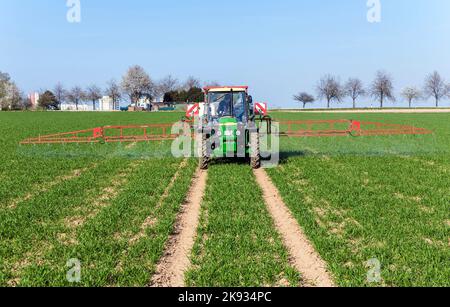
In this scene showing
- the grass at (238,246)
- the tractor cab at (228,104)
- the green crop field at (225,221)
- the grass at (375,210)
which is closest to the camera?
the grass at (238,246)

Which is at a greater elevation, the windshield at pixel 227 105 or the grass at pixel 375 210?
the windshield at pixel 227 105

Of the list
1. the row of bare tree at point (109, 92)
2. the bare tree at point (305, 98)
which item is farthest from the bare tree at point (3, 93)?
the bare tree at point (305, 98)

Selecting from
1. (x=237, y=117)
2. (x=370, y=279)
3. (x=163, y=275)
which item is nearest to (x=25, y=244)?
(x=163, y=275)

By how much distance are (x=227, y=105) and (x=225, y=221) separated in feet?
23.4

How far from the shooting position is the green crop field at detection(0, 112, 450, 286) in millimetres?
5164

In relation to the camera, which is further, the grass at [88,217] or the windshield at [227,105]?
the windshield at [227,105]

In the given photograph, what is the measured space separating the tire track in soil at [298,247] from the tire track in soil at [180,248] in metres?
1.45

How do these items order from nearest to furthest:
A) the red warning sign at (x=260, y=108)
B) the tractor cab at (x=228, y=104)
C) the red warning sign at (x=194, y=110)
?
the tractor cab at (x=228, y=104) → the red warning sign at (x=260, y=108) → the red warning sign at (x=194, y=110)

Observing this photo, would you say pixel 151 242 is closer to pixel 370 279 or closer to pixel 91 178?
pixel 370 279

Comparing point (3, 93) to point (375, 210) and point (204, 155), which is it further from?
point (375, 210)

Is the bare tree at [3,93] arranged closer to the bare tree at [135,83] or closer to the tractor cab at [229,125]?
the bare tree at [135,83]

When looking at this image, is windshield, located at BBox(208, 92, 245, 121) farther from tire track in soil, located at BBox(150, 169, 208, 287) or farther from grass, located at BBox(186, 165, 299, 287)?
tire track in soil, located at BBox(150, 169, 208, 287)

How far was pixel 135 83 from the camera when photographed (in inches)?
4852

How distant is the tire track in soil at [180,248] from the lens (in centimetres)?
509
